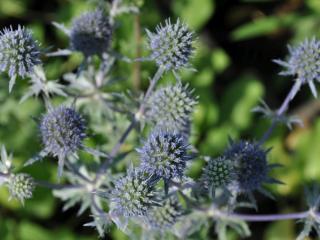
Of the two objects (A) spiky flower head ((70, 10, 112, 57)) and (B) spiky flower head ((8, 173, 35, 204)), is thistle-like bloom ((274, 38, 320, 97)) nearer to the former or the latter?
(A) spiky flower head ((70, 10, 112, 57))

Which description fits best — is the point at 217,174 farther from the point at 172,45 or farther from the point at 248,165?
the point at 172,45

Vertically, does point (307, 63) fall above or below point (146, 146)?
above

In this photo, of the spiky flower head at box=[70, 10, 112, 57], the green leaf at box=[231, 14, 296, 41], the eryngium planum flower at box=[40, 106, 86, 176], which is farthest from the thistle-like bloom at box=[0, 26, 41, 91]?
the green leaf at box=[231, 14, 296, 41]

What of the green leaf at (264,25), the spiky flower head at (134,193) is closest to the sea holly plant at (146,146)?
the spiky flower head at (134,193)

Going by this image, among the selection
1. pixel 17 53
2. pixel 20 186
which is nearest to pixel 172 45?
pixel 17 53

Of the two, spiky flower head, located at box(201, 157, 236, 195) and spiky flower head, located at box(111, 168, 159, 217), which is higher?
spiky flower head, located at box(201, 157, 236, 195)

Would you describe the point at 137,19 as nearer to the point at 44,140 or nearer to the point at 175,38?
the point at 175,38
